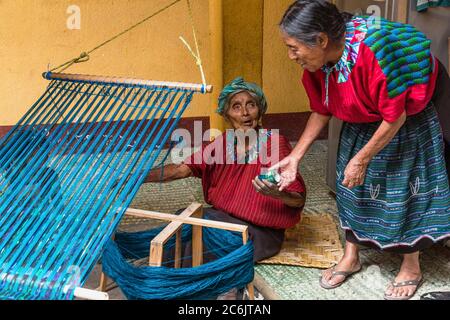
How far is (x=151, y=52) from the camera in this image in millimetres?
4891

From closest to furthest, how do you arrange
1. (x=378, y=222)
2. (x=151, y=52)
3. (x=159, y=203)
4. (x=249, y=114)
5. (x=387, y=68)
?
(x=387, y=68), (x=378, y=222), (x=249, y=114), (x=159, y=203), (x=151, y=52)

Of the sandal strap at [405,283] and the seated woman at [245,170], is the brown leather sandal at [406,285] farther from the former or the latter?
the seated woman at [245,170]

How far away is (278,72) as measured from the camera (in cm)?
520

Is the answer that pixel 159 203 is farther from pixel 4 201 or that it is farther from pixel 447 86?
pixel 447 86

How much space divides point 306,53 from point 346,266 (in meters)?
1.13

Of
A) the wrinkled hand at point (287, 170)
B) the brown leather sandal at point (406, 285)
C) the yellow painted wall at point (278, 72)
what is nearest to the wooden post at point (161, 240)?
the wrinkled hand at point (287, 170)

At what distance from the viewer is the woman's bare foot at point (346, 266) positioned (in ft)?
9.75

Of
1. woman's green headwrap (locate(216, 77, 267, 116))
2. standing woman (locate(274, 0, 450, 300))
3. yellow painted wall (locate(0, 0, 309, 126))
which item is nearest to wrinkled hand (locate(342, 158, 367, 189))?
standing woman (locate(274, 0, 450, 300))

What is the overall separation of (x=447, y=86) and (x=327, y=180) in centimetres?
163

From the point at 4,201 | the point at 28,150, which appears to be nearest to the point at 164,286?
the point at 4,201

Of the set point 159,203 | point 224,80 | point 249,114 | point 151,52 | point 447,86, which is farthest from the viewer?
point 151,52

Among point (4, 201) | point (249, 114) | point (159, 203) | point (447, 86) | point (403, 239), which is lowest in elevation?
point (159, 203)

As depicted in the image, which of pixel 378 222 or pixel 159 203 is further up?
pixel 378 222

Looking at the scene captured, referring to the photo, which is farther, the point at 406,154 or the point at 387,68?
the point at 406,154
